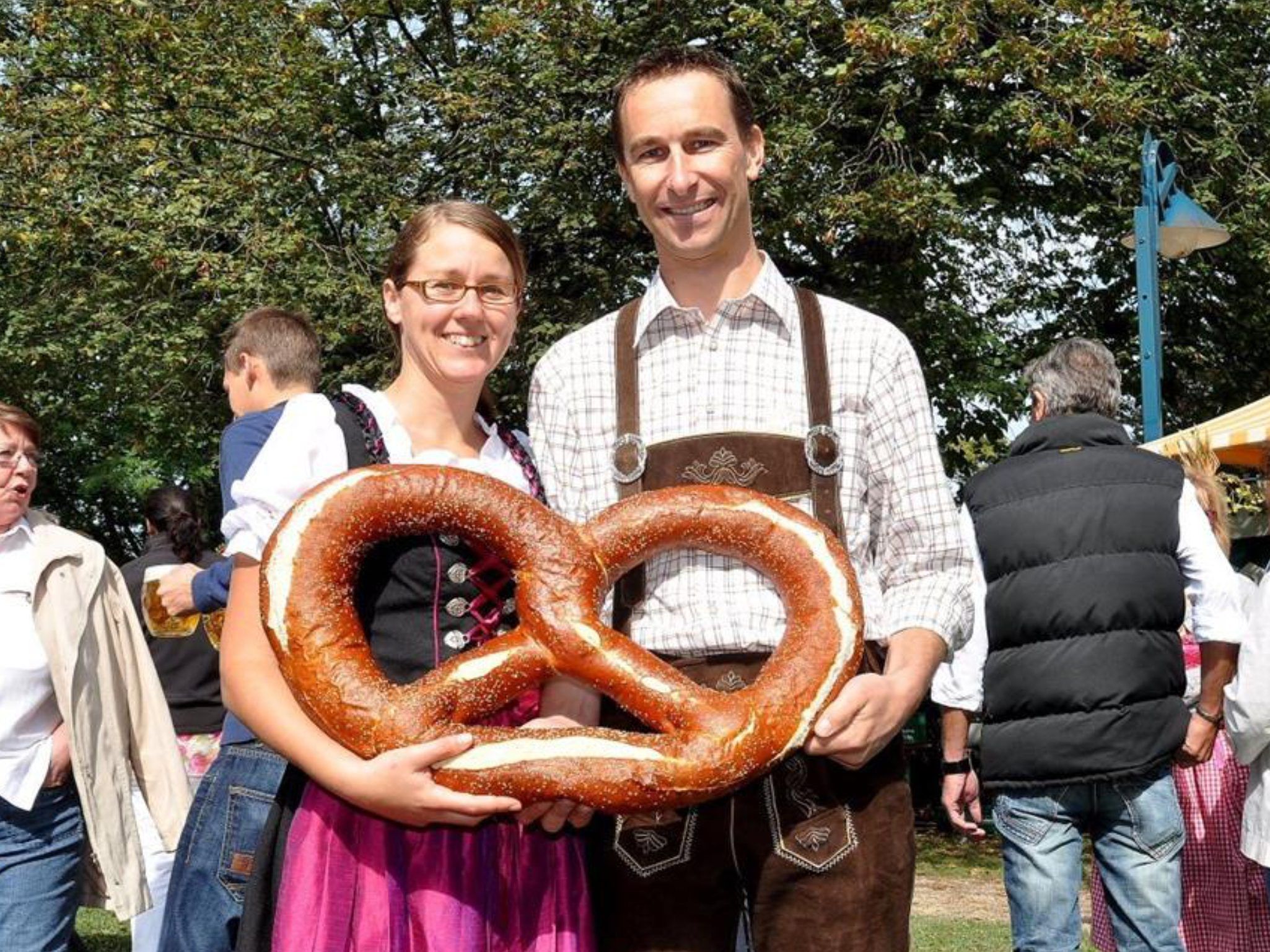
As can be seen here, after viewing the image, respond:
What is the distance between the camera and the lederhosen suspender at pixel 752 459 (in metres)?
2.29

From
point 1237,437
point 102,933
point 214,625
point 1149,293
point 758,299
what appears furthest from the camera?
point 1149,293

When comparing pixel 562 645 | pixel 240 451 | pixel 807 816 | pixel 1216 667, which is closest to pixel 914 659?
pixel 807 816

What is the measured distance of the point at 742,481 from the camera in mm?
2297

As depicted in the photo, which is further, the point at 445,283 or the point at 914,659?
the point at 445,283

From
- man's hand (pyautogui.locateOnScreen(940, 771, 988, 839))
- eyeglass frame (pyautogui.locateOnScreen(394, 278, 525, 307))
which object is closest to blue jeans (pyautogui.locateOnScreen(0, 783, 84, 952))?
eyeglass frame (pyautogui.locateOnScreen(394, 278, 525, 307))

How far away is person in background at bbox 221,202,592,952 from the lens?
2.05 meters

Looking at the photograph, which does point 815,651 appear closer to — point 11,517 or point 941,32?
point 11,517

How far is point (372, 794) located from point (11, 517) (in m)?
2.60

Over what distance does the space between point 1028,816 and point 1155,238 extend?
5.07 m

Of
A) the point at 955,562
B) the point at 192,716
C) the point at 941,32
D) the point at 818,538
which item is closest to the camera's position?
the point at 818,538

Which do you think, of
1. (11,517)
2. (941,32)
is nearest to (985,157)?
(941,32)

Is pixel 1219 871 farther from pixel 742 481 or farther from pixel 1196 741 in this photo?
pixel 742 481

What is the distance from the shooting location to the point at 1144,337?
8055 mm

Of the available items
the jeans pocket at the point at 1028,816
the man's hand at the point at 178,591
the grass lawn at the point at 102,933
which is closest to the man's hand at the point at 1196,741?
the jeans pocket at the point at 1028,816
